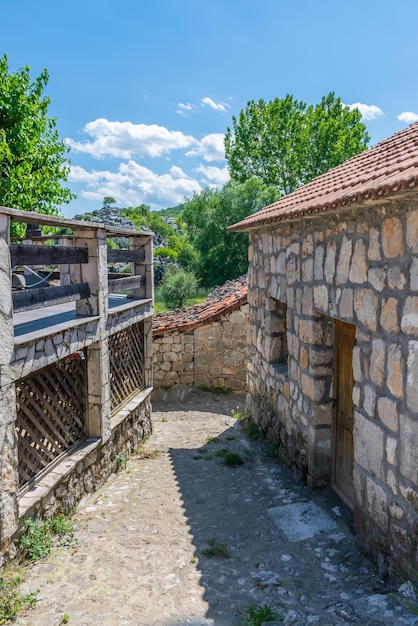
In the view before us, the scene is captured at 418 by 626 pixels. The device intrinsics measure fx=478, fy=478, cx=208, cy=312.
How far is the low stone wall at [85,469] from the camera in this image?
4.00 m

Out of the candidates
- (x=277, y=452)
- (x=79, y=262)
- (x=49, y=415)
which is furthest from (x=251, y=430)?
(x=79, y=262)

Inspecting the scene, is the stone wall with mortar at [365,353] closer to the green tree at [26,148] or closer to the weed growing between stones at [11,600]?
the weed growing between stones at [11,600]

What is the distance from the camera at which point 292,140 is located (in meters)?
26.6

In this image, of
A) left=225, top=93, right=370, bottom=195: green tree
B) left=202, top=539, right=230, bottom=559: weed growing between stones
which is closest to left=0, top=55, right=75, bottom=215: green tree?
left=202, top=539, right=230, bottom=559: weed growing between stones

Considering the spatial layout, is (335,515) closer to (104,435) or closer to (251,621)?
(251,621)

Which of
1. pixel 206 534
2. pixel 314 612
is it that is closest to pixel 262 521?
pixel 206 534

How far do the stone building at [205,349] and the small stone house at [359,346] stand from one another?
3.77 meters

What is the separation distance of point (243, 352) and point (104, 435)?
4939 millimetres

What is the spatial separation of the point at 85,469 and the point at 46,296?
1.92m

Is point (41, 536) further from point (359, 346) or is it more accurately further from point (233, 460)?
point (359, 346)

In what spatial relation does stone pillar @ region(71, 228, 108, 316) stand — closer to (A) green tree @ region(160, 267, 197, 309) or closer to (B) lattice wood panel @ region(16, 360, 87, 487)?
(B) lattice wood panel @ region(16, 360, 87, 487)

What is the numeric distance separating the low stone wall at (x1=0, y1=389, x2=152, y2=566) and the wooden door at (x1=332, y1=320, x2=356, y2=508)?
99.4 inches

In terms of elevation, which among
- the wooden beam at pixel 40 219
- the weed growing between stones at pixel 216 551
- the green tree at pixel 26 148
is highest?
the green tree at pixel 26 148

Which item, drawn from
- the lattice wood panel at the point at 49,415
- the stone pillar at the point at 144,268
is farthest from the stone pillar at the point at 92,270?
the stone pillar at the point at 144,268
